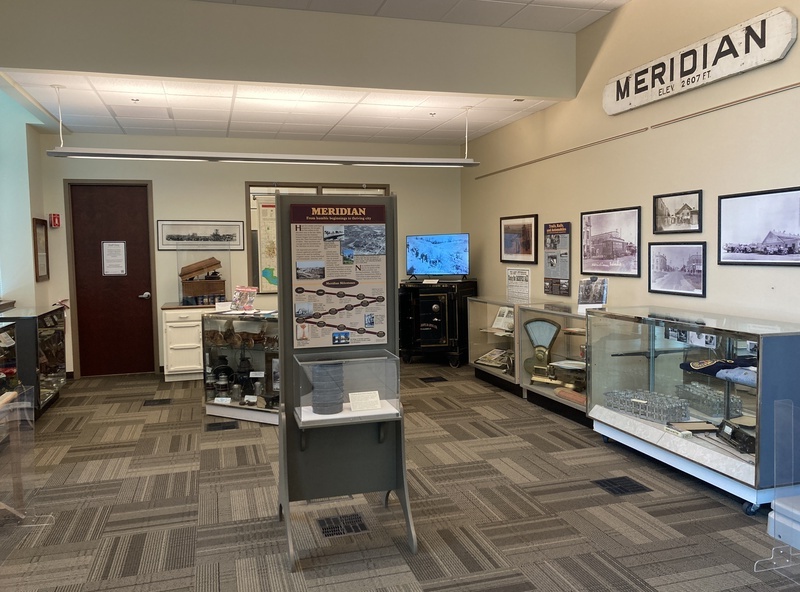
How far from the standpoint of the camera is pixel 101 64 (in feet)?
15.0

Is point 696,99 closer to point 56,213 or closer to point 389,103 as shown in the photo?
point 389,103

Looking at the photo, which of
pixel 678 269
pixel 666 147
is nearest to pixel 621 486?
pixel 678 269

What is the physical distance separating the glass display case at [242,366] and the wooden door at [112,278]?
A: 254 cm

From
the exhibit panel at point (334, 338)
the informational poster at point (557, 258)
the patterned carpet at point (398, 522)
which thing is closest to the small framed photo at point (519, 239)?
the informational poster at point (557, 258)

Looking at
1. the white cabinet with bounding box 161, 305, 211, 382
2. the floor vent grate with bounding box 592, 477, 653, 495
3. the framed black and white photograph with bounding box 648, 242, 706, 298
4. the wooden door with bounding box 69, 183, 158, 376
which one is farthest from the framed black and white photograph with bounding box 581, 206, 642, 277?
the wooden door with bounding box 69, 183, 158, 376

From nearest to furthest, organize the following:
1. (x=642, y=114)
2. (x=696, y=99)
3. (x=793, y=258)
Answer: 1. (x=793, y=258)
2. (x=696, y=99)
3. (x=642, y=114)

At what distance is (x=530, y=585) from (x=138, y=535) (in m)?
2.00

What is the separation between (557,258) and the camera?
20.3ft

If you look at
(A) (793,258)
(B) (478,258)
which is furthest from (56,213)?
(A) (793,258)

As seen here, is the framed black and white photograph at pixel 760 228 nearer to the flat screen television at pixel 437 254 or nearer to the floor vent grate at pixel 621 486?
the floor vent grate at pixel 621 486

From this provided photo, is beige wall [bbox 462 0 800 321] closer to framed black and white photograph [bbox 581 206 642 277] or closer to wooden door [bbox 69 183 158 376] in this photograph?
framed black and white photograph [bbox 581 206 642 277]

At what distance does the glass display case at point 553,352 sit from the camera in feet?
17.2

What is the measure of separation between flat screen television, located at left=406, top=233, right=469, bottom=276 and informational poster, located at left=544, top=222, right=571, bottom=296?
5.21 feet

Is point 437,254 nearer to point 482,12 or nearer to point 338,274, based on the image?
point 482,12
